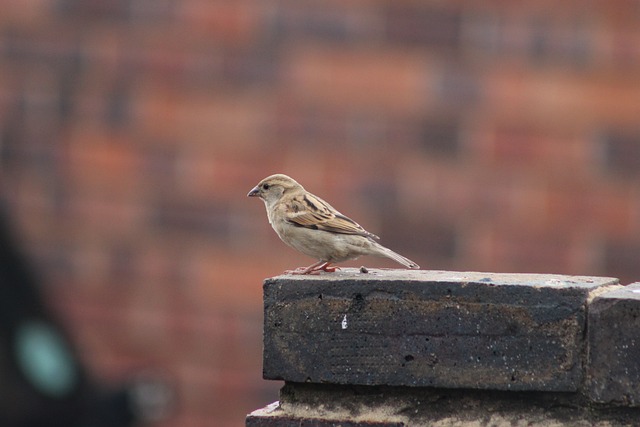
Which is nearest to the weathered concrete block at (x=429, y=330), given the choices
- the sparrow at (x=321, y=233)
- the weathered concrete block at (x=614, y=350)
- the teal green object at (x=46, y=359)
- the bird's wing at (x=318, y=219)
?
the weathered concrete block at (x=614, y=350)

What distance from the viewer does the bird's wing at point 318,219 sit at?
20.2ft

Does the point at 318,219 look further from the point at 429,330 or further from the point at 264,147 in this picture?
the point at 264,147

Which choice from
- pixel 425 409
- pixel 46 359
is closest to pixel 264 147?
pixel 46 359

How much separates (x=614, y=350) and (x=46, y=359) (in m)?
6.53

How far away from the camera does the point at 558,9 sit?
10.3m

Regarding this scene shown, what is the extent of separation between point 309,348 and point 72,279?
22.6 feet

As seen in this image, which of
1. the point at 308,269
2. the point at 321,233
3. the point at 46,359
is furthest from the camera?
the point at 46,359

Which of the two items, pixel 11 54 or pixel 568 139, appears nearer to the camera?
pixel 568 139

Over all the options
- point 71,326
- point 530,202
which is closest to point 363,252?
point 530,202

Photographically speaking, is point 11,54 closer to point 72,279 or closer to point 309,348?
point 72,279

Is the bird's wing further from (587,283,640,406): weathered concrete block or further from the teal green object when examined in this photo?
the teal green object

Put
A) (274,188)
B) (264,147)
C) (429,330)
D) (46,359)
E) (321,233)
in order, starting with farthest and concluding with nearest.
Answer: (264,147) < (46,359) < (274,188) < (321,233) < (429,330)

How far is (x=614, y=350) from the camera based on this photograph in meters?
4.10

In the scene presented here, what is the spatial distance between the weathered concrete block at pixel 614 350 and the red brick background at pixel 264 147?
18.7 ft
